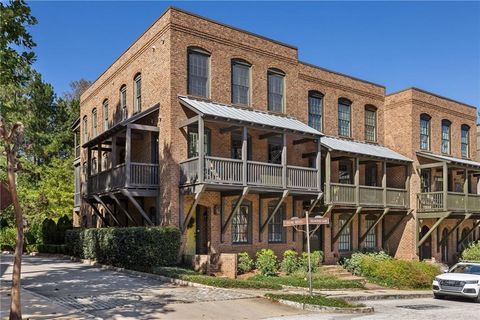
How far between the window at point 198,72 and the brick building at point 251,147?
0.17ft

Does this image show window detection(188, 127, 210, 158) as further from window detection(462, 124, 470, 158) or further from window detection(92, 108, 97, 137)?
window detection(462, 124, 470, 158)

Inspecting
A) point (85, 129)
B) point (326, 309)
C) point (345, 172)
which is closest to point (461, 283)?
point (326, 309)

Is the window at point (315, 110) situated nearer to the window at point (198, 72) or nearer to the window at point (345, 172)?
the window at point (345, 172)

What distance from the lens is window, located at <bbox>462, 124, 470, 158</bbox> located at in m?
35.6

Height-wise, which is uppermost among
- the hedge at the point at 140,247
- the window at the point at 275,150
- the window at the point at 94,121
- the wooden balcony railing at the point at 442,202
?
the window at the point at 94,121

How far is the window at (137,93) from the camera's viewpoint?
24.9m

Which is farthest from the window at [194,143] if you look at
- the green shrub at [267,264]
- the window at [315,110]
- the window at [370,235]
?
the window at [370,235]

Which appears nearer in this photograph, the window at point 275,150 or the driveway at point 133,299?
the driveway at point 133,299

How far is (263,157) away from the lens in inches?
953

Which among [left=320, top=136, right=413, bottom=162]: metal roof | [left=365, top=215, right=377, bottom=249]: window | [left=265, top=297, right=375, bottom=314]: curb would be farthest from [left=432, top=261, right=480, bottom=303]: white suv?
[left=365, top=215, right=377, bottom=249]: window

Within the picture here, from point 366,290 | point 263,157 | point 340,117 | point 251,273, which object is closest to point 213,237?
point 251,273

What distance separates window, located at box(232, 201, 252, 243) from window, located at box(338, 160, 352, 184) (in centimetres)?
718

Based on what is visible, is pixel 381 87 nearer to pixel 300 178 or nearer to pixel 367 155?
pixel 367 155

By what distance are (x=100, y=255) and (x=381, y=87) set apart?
62.8 ft
